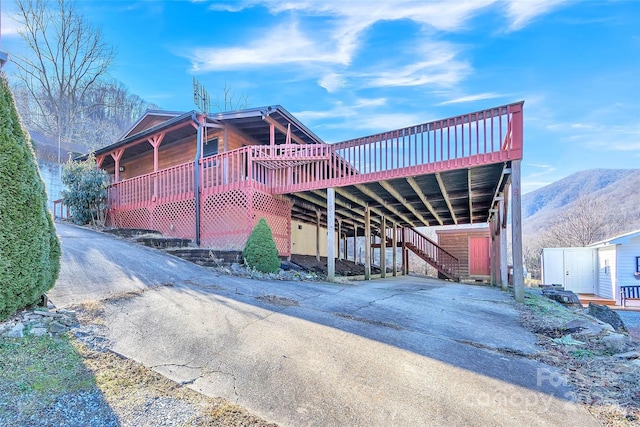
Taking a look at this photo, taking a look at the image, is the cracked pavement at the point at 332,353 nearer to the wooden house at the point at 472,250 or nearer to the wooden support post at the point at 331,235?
the wooden support post at the point at 331,235

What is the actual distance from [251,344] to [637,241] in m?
19.5

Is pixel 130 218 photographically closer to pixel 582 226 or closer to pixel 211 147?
pixel 211 147

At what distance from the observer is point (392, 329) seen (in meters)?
4.14

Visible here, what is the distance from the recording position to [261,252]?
26.7ft

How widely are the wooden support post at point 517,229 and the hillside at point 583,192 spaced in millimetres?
45168

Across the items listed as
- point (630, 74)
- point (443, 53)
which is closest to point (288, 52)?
point (443, 53)

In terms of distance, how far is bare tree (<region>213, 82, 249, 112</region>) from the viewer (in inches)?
1078

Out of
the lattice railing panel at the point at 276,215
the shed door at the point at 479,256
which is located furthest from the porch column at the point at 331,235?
the shed door at the point at 479,256

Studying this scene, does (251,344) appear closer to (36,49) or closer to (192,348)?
(192,348)

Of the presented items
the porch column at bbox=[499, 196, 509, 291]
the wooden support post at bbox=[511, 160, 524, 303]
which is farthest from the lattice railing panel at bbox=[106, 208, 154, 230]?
the porch column at bbox=[499, 196, 509, 291]

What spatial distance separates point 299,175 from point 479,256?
11.5 metres

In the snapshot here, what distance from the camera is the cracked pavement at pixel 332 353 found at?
2.42m

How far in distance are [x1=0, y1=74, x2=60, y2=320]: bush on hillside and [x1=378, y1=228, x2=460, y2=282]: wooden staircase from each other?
14632 mm

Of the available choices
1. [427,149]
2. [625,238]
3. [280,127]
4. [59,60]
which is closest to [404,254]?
[625,238]
